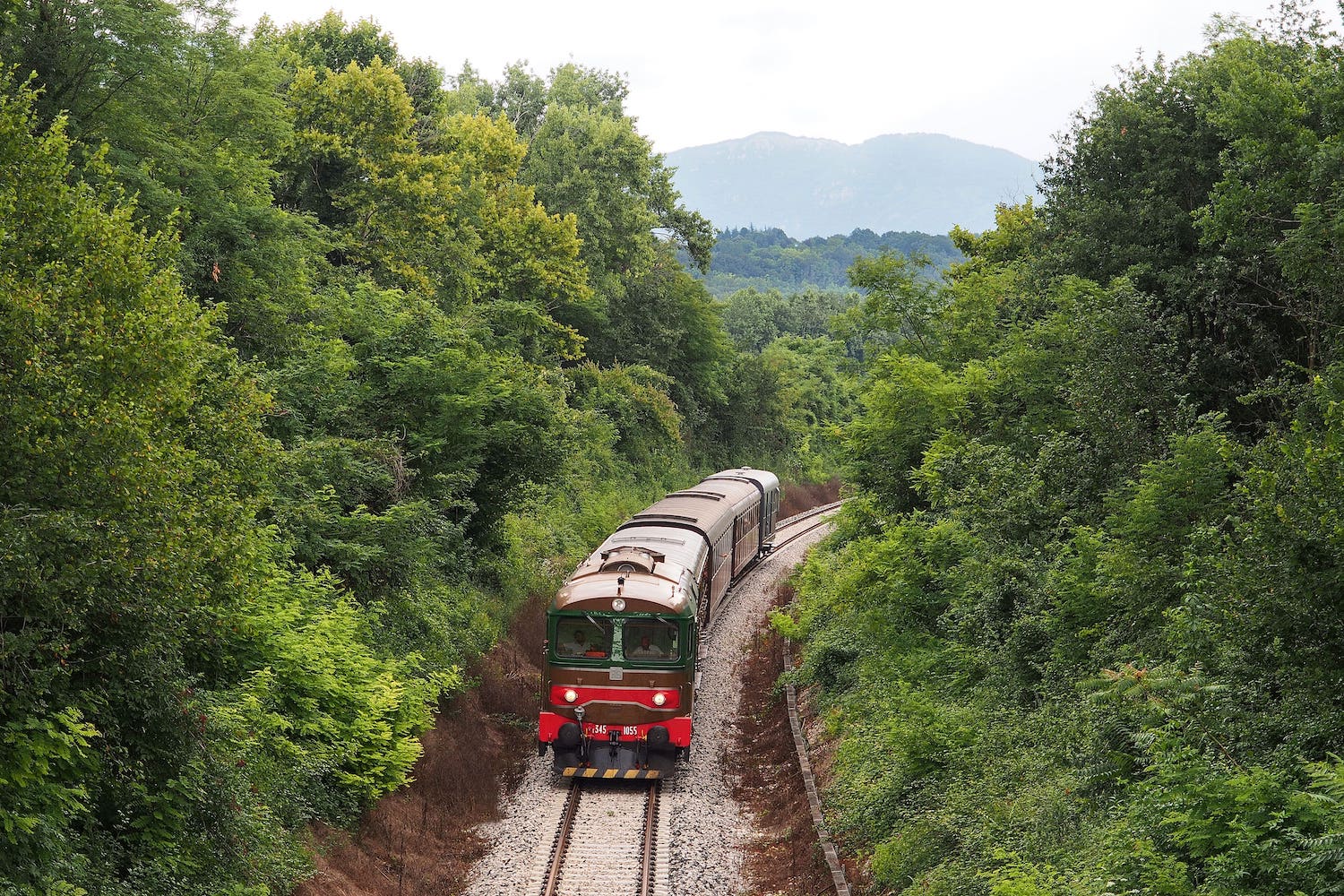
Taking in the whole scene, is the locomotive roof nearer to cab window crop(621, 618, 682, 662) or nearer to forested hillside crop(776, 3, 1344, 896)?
cab window crop(621, 618, 682, 662)

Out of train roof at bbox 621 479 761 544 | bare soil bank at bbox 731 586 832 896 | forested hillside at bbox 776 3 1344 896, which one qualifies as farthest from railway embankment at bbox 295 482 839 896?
train roof at bbox 621 479 761 544

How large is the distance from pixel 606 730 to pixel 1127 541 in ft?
26.2

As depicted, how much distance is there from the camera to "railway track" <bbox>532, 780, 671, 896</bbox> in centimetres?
1298

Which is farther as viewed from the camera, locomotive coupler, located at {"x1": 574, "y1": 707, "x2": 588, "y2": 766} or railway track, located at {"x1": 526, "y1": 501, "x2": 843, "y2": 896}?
locomotive coupler, located at {"x1": 574, "y1": 707, "x2": 588, "y2": 766}

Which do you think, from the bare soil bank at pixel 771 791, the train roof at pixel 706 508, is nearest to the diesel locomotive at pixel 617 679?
the bare soil bank at pixel 771 791

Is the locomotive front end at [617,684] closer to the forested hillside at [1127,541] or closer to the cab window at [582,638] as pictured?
the cab window at [582,638]

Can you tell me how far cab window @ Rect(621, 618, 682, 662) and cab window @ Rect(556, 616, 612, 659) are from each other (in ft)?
0.92

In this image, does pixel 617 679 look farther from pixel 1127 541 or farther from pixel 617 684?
pixel 1127 541

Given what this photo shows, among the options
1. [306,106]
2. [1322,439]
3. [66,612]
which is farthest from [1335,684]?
[306,106]

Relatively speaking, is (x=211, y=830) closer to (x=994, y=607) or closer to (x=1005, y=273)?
(x=994, y=607)

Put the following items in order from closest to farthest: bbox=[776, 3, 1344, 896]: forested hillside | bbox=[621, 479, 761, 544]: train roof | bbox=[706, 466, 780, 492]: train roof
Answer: bbox=[776, 3, 1344, 896]: forested hillside, bbox=[621, 479, 761, 544]: train roof, bbox=[706, 466, 780, 492]: train roof

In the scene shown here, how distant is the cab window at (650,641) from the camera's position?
16.0 meters

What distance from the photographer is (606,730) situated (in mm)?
15977

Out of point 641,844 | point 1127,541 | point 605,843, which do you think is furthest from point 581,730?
point 1127,541
